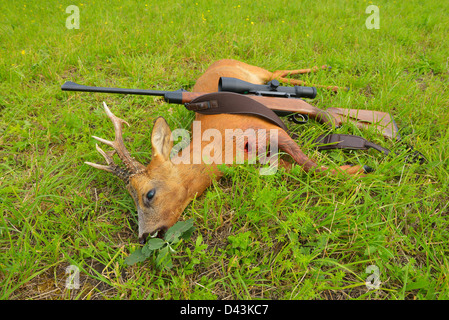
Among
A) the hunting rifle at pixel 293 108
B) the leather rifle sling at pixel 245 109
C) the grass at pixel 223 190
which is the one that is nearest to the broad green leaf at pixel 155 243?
the grass at pixel 223 190

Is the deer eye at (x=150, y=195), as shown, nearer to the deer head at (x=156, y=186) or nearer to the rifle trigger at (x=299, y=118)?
the deer head at (x=156, y=186)

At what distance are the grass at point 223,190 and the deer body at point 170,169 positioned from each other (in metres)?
0.18

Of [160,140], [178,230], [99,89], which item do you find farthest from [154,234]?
[99,89]

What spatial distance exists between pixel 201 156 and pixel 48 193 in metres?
1.60

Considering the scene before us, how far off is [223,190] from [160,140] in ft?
2.69

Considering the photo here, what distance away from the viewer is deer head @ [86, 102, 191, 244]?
228 cm

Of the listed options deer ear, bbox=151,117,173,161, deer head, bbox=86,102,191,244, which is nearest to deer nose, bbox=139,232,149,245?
deer head, bbox=86,102,191,244

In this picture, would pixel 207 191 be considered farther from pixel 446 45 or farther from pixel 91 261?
pixel 446 45

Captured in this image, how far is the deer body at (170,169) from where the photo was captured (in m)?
2.31

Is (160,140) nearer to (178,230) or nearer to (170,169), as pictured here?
(170,169)

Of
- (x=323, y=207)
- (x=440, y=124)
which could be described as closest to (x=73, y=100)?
(x=323, y=207)

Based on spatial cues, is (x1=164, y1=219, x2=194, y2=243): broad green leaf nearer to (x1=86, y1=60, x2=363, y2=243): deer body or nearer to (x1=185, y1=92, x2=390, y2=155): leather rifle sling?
(x1=86, y1=60, x2=363, y2=243): deer body

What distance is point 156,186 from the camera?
92.4 inches

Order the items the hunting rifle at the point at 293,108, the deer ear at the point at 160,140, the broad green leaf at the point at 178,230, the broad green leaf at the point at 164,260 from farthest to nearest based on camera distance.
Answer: the hunting rifle at the point at 293,108
the deer ear at the point at 160,140
the broad green leaf at the point at 178,230
the broad green leaf at the point at 164,260
